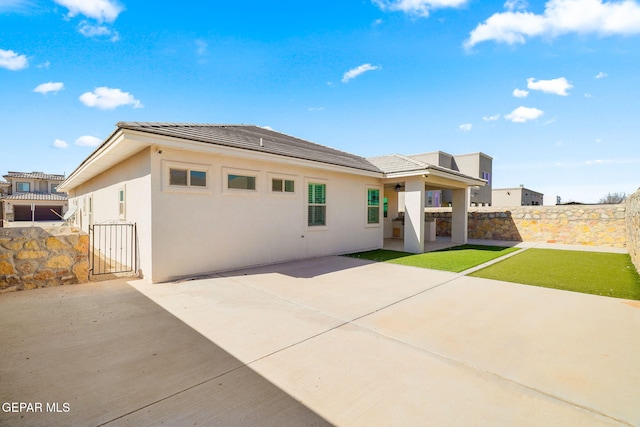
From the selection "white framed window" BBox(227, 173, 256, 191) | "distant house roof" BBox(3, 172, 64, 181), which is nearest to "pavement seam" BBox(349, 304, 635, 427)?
"white framed window" BBox(227, 173, 256, 191)

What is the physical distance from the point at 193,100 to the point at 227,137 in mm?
6237

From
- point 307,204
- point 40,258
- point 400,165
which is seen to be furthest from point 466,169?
point 40,258

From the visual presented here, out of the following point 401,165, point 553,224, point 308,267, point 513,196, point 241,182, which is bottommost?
point 308,267

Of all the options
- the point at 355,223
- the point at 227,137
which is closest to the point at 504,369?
the point at 227,137

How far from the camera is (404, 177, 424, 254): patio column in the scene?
36.5ft

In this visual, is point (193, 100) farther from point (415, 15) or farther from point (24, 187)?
point (24, 187)

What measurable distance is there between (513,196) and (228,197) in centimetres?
3381

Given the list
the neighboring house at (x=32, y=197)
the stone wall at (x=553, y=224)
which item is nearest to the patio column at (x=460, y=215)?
the stone wall at (x=553, y=224)

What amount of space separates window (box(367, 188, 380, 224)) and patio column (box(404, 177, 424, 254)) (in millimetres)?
1457

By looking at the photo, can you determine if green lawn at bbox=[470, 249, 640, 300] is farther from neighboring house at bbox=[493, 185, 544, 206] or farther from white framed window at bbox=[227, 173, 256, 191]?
neighboring house at bbox=[493, 185, 544, 206]

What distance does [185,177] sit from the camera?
6969 millimetres

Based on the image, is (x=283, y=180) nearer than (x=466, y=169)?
Yes

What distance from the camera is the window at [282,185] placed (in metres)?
8.82

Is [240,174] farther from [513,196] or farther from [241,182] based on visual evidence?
[513,196]
